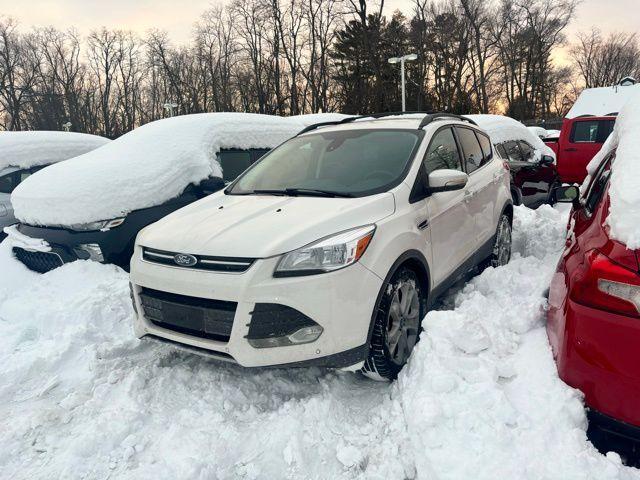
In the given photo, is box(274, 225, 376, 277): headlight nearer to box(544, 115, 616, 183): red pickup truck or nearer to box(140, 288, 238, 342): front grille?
box(140, 288, 238, 342): front grille

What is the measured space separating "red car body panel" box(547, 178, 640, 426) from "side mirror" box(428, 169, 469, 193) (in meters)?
1.19

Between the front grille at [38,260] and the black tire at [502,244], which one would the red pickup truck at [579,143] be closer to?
the black tire at [502,244]

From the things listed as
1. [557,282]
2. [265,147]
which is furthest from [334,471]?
[265,147]

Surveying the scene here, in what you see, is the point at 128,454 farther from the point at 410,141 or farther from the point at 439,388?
the point at 410,141

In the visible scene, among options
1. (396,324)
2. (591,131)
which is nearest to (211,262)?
(396,324)

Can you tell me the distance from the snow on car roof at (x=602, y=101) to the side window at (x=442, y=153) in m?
10.5

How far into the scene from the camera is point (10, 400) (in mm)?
3043

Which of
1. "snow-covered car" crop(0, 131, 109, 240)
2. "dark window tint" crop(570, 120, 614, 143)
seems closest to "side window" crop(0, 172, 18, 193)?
"snow-covered car" crop(0, 131, 109, 240)

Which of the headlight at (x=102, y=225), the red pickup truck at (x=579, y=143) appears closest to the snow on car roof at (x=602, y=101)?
the red pickup truck at (x=579, y=143)

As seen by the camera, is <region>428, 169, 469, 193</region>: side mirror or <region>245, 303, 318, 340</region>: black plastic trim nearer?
<region>245, 303, 318, 340</region>: black plastic trim

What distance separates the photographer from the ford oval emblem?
2.66m

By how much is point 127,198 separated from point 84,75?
171ft

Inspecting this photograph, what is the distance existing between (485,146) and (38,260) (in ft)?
16.6

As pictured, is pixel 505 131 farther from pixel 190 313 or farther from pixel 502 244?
pixel 190 313
